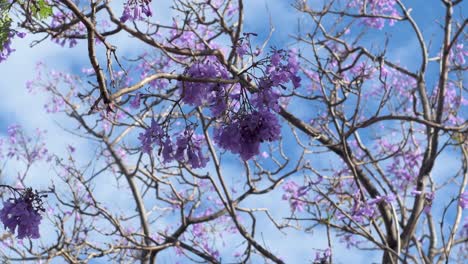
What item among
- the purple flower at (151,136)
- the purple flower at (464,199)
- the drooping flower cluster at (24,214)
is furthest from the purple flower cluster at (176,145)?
the purple flower at (464,199)

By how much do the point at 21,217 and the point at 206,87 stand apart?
4.02 ft

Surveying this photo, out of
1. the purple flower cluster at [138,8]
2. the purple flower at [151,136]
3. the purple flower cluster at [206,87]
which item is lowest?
the purple flower at [151,136]

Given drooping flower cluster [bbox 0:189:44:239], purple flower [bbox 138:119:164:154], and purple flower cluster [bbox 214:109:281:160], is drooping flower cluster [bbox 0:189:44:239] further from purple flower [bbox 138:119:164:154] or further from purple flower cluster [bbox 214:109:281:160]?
purple flower cluster [bbox 214:109:281:160]

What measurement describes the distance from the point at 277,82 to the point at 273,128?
0.86 ft

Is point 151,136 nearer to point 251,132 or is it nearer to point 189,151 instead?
point 189,151

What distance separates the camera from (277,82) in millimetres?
2736

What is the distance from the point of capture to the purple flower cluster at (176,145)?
2.81 metres

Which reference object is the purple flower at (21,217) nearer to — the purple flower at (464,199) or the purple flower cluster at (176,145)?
the purple flower cluster at (176,145)

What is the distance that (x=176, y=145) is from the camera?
2822 millimetres

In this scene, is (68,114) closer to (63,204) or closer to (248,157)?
(63,204)

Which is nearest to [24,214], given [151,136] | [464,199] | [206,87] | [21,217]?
[21,217]

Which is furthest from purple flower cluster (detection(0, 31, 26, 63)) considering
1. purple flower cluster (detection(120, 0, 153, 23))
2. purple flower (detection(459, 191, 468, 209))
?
purple flower (detection(459, 191, 468, 209))

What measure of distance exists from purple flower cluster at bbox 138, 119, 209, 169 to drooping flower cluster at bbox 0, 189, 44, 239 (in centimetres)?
81

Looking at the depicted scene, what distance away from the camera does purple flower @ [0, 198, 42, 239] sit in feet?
10.5
